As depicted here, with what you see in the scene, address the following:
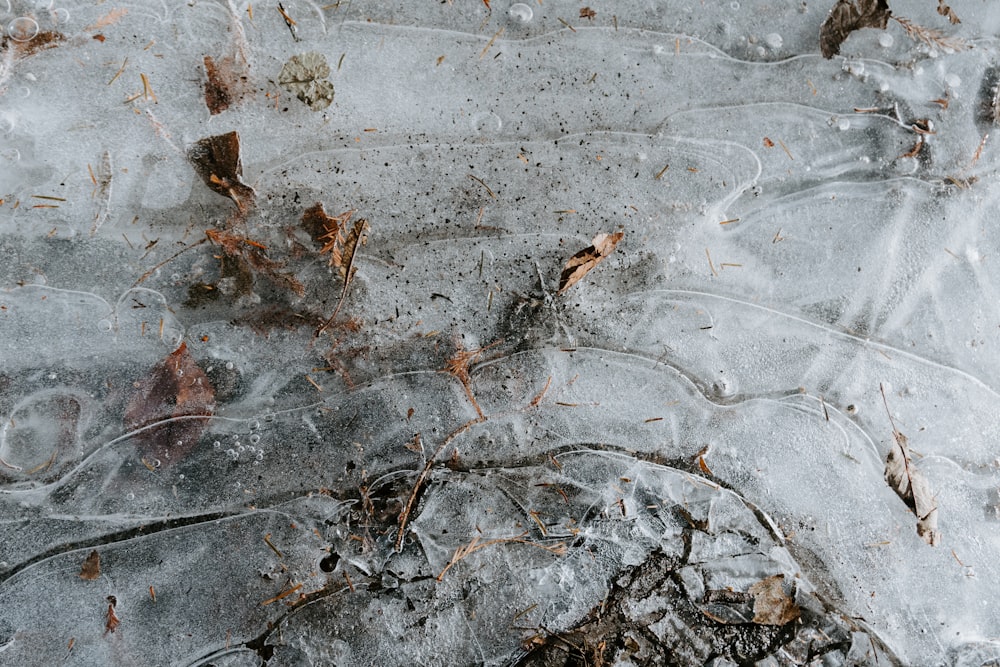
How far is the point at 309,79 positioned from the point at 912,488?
344cm

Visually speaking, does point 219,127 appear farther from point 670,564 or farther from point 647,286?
point 670,564

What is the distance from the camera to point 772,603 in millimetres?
2920

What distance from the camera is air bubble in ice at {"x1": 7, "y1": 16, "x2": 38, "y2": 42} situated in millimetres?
2773

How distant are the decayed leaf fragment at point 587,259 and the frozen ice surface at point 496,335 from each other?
40 mm

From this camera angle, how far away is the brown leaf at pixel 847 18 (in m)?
3.01

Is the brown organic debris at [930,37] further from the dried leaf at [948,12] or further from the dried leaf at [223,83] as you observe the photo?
the dried leaf at [223,83]

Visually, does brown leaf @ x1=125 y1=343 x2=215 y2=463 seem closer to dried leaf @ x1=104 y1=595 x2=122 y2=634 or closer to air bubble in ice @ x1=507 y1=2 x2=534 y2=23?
dried leaf @ x1=104 y1=595 x2=122 y2=634

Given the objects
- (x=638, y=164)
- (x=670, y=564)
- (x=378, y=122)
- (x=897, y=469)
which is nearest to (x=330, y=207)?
(x=378, y=122)

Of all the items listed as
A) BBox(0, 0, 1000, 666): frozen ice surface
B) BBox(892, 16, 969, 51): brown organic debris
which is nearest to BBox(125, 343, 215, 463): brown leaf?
BBox(0, 0, 1000, 666): frozen ice surface

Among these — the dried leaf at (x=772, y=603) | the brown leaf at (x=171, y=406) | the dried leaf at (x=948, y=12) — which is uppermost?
the dried leaf at (x=948, y=12)

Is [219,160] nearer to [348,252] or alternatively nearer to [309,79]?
[309,79]

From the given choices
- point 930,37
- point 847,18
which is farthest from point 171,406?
point 930,37

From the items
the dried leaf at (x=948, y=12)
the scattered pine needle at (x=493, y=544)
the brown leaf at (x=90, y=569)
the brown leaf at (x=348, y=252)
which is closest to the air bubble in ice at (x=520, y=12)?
the brown leaf at (x=348, y=252)

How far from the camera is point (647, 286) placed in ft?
9.81
